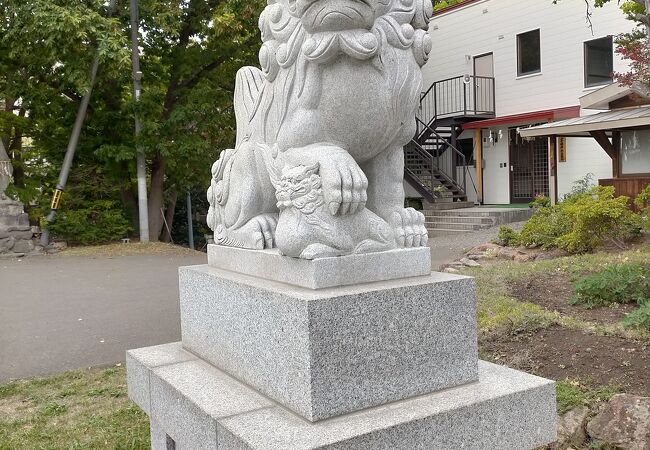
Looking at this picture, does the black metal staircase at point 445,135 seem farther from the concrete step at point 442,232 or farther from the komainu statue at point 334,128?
the komainu statue at point 334,128

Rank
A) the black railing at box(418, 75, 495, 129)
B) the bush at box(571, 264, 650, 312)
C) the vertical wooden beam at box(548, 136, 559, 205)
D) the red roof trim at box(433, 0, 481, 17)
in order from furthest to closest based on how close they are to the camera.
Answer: the red roof trim at box(433, 0, 481, 17) → the black railing at box(418, 75, 495, 129) → the vertical wooden beam at box(548, 136, 559, 205) → the bush at box(571, 264, 650, 312)

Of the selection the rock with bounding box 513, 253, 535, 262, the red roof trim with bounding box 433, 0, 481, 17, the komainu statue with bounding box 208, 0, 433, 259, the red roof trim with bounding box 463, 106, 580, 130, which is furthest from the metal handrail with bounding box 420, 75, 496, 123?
the komainu statue with bounding box 208, 0, 433, 259

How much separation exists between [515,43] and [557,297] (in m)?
14.8

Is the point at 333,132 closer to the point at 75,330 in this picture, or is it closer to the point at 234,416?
the point at 234,416

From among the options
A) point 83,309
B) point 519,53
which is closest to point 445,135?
point 519,53

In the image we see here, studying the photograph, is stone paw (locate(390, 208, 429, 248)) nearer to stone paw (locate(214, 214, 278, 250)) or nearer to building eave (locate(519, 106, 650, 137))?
stone paw (locate(214, 214, 278, 250))

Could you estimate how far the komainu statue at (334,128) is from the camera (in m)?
2.69

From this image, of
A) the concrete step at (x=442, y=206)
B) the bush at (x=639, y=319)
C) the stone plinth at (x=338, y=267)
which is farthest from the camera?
the concrete step at (x=442, y=206)

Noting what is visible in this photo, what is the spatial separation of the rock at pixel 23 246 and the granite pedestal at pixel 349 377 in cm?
1190

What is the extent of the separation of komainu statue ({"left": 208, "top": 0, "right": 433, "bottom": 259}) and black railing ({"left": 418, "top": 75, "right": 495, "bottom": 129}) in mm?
17924

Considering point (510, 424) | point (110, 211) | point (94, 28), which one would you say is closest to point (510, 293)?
point (510, 424)

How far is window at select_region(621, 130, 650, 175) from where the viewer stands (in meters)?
14.9

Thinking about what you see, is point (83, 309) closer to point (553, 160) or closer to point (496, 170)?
point (553, 160)

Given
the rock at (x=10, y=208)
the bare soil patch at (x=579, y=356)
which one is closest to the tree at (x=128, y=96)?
the rock at (x=10, y=208)
